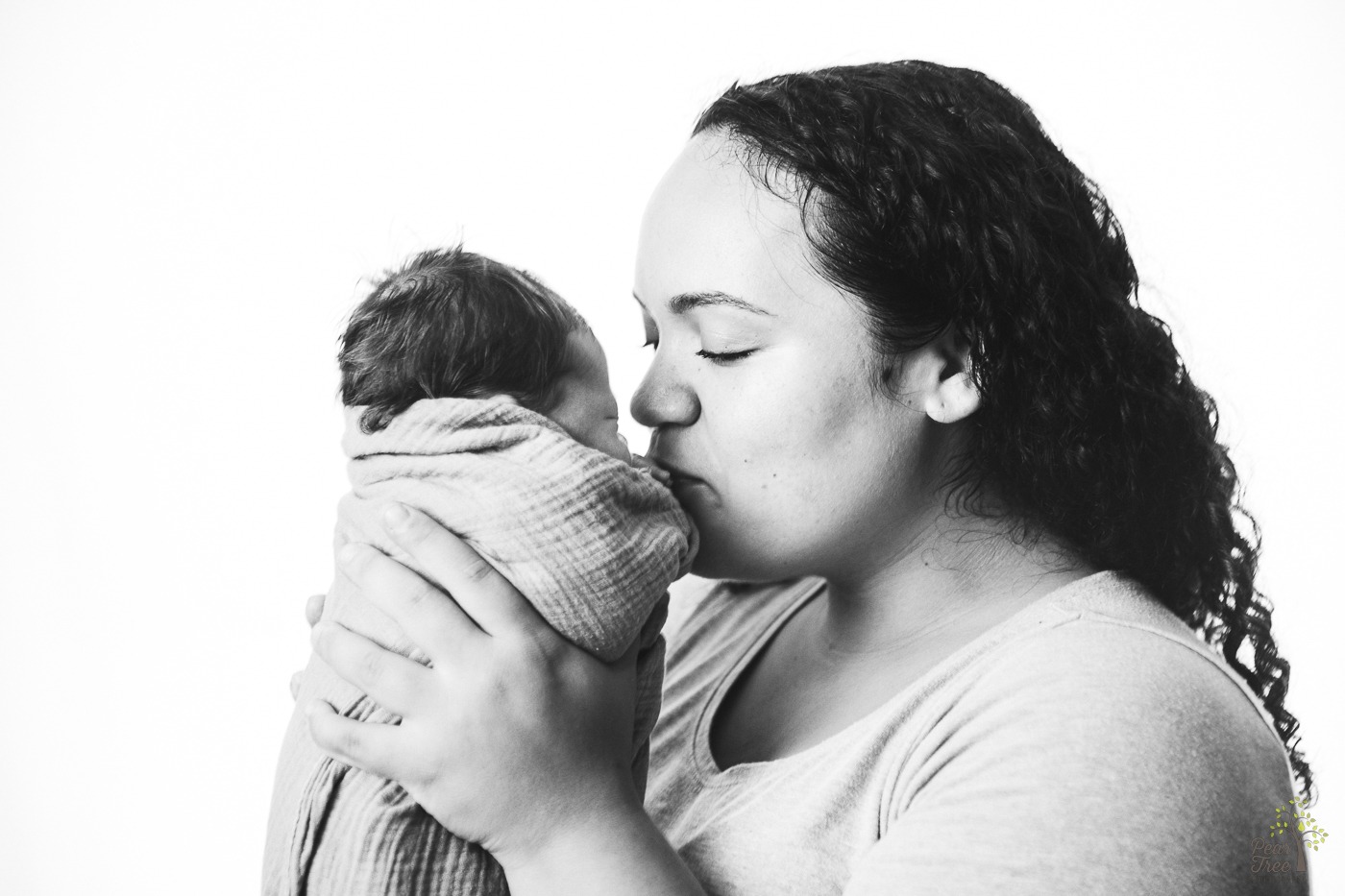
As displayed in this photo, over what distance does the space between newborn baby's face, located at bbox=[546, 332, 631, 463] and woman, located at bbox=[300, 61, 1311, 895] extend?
0.05m

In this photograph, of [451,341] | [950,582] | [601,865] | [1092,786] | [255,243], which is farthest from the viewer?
[255,243]

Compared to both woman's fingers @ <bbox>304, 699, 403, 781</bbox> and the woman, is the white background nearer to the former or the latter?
the woman

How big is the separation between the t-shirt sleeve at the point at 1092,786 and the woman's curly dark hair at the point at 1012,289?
0.29m

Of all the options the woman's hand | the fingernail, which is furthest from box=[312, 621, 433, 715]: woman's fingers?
the fingernail

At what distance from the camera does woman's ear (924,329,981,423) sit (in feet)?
3.78

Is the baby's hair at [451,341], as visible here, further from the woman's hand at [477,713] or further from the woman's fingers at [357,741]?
the woman's fingers at [357,741]

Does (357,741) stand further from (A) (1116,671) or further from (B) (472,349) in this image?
(A) (1116,671)

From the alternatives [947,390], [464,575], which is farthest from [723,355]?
[464,575]

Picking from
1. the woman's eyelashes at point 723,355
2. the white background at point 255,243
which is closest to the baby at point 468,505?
the woman's eyelashes at point 723,355

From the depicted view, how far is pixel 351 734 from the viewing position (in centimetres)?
96

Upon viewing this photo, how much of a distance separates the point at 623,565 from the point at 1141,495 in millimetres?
624

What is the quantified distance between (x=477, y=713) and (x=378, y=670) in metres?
0.11

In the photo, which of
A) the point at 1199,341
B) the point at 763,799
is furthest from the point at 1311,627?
the point at 763,799

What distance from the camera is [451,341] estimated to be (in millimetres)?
1104
